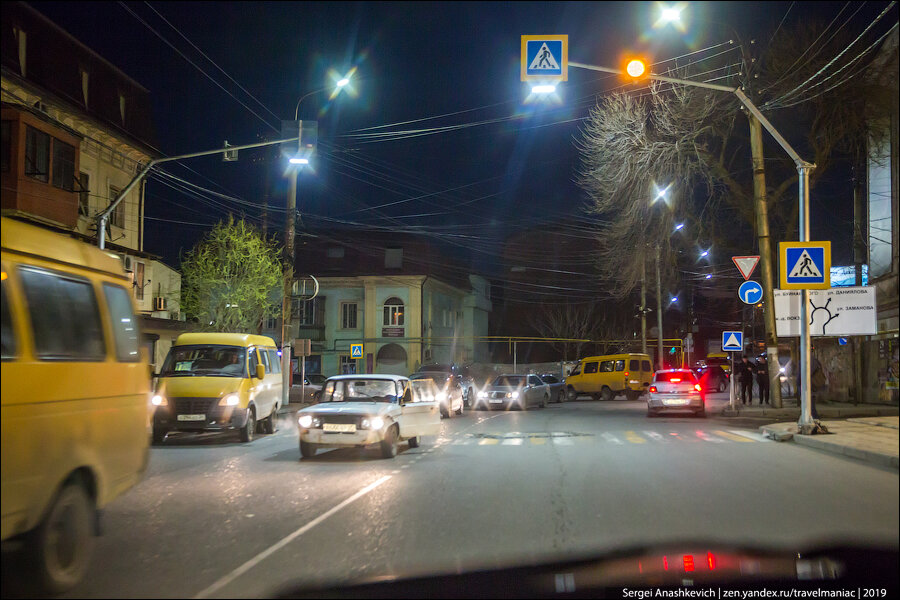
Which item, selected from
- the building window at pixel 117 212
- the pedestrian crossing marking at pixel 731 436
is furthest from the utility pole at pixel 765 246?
the building window at pixel 117 212

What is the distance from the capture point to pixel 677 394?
79.6ft

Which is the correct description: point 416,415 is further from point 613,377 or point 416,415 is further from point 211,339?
point 613,377

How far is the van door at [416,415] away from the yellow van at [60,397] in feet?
25.7

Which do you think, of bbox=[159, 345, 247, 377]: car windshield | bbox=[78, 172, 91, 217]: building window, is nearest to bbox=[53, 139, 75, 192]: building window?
bbox=[78, 172, 91, 217]: building window

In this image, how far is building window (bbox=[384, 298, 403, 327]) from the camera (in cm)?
5434

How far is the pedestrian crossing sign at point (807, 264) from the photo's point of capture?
15.0m

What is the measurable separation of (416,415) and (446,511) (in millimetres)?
6638

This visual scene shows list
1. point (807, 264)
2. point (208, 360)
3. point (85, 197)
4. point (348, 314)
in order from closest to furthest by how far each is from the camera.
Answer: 1. point (807, 264)
2. point (208, 360)
3. point (85, 197)
4. point (348, 314)

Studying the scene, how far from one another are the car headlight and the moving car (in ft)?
43.4

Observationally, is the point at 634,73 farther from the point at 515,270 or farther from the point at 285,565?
the point at 515,270

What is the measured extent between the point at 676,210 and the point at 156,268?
79.8 ft

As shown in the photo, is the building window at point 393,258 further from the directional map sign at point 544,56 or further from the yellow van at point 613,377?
the directional map sign at point 544,56

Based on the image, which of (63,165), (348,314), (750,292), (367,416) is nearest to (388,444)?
(367,416)

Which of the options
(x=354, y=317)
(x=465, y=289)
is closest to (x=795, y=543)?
(x=354, y=317)
